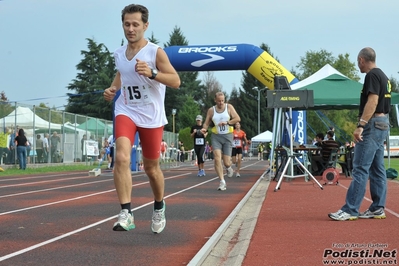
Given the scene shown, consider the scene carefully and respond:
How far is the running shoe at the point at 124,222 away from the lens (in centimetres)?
666

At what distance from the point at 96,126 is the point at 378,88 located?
3494 cm

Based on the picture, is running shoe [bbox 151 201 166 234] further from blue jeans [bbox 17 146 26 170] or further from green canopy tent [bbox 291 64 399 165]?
blue jeans [bbox 17 146 26 170]

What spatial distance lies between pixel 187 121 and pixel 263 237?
8212 centimetres

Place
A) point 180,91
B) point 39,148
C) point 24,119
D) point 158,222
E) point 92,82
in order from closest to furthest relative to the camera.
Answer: point 158,222 < point 24,119 < point 39,148 < point 92,82 < point 180,91

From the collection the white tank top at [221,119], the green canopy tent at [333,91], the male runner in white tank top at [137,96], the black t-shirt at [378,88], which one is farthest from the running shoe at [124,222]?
the green canopy tent at [333,91]

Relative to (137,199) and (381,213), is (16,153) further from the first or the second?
(381,213)

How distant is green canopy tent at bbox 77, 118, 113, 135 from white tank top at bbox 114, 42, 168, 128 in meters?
32.8

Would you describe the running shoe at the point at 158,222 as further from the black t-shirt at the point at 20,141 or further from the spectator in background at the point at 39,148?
the spectator in background at the point at 39,148

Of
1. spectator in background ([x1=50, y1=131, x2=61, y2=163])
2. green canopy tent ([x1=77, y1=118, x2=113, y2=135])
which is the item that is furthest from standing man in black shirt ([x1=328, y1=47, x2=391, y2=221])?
green canopy tent ([x1=77, y1=118, x2=113, y2=135])

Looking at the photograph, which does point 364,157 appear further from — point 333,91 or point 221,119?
point 333,91

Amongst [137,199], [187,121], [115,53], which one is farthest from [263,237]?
[187,121]

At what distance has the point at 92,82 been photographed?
87.8 meters

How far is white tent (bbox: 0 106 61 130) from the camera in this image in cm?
2953

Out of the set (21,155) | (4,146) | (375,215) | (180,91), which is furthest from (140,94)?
(180,91)
